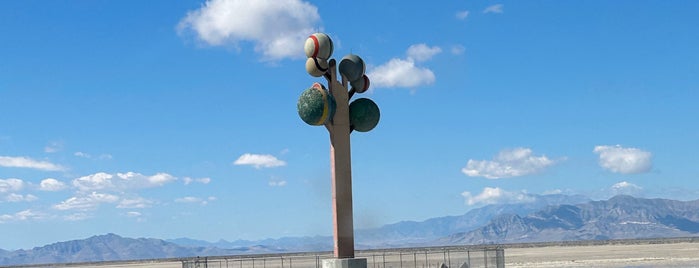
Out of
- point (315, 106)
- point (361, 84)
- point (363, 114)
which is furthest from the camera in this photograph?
point (361, 84)

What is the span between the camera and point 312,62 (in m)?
30.0

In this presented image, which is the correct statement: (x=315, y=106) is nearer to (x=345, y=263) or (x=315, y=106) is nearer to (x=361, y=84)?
(x=361, y=84)

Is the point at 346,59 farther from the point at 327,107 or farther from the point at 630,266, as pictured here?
the point at 630,266

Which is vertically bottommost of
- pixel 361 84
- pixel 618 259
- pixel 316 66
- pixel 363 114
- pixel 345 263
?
pixel 618 259

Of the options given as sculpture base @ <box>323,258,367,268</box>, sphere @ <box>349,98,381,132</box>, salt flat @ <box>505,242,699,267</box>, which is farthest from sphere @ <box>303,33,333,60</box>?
salt flat @ <box>505,242,699,267</box>

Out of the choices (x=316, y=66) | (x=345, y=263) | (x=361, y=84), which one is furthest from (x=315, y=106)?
(x=345, y=263)

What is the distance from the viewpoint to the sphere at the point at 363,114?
3094 centimetres

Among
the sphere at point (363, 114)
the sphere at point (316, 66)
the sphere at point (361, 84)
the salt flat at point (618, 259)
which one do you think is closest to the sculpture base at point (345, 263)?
the sphere at point (363, 114)

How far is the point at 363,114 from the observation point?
30.9 meters

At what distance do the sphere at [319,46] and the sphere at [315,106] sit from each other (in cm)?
105

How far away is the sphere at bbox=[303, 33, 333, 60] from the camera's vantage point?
29641 millimetres

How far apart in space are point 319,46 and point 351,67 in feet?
5.15

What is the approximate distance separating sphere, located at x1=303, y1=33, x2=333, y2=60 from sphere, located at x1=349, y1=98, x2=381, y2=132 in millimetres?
2070

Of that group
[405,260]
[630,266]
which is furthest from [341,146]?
[630,266]
